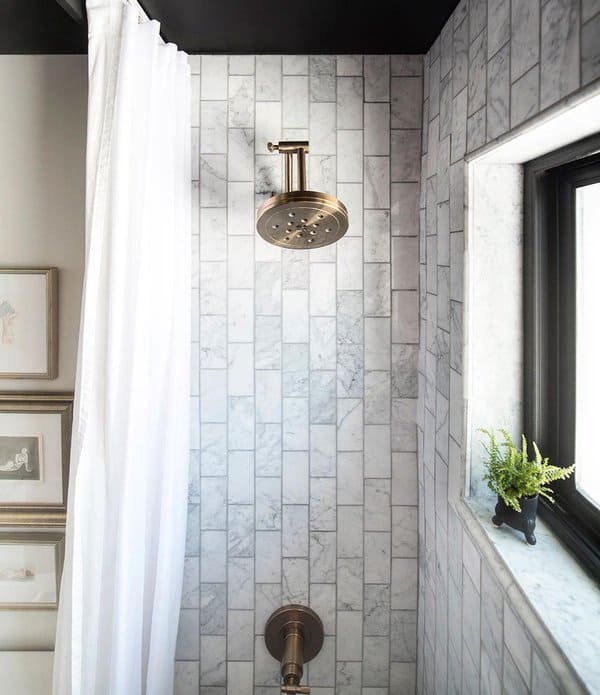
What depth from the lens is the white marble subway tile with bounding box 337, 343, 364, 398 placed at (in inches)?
62.2

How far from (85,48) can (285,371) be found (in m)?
1.05

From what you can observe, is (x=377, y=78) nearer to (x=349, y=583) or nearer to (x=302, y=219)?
(x=302, y=219)

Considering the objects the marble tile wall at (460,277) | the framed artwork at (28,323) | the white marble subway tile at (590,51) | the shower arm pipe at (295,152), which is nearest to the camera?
the white marble subway tile at (590,51)

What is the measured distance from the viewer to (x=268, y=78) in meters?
1.53

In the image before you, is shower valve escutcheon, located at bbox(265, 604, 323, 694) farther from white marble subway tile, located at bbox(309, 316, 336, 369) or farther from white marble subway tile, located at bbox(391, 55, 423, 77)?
white marble subway tile, located at bbox(391, 55, 423, 77)

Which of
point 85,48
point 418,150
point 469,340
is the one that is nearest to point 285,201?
point 469,340

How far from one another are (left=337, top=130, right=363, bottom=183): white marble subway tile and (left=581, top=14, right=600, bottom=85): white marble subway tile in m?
0.84

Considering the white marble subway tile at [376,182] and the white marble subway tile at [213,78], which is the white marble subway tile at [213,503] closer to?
the white marble subway tile at [376,182]

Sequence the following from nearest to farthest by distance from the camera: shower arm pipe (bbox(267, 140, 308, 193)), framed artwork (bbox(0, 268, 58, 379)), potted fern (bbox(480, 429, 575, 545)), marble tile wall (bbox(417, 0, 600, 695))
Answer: marble tile wall (bbox(417, 0, 600, 695)), potted fern (bbox(480, 429, 575, 545)), shower arm pipe (bbox(267, 140, 308, 193)), framed artwork (bbox(0, 268, 58, 379))

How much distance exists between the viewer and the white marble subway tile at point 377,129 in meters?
1.53

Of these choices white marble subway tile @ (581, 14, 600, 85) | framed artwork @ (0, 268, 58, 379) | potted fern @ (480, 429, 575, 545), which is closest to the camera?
white marble subway tile @ (581, 14, 600, 85)

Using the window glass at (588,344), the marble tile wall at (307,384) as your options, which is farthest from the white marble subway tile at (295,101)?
the window glass at (588,344)

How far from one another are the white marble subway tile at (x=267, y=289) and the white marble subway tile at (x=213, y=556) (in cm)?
68

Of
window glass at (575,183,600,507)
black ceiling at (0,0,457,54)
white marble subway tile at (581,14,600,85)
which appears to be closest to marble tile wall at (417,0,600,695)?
white marble subway tile at (581,14,600,85)
